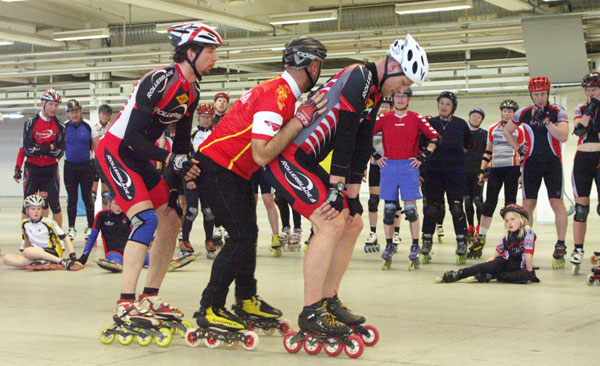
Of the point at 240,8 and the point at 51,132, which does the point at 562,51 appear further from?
the point at 51,132

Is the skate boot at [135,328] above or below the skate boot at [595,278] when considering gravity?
above

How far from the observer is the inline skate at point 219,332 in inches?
154

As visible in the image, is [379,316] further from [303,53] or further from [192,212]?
[192,212]

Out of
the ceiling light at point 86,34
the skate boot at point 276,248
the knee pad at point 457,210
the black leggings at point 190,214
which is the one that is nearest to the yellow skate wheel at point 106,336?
the black leggings at point 190,214

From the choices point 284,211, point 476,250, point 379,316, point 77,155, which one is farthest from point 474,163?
Result: point 379,316

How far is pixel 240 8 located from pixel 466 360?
15.5 meters

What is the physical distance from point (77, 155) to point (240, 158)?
7.13 metres

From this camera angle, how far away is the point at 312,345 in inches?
148

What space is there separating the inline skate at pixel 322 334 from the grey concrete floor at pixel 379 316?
58 millimetres

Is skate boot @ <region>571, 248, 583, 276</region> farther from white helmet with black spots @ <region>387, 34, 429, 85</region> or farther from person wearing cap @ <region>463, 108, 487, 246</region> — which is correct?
white helmet with black spots @ <region>387, 34, 429, 85</region>

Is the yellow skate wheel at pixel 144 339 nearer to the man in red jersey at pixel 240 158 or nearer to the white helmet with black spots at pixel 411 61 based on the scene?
the man in red jersey at pixel 240 158

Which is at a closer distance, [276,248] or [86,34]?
[276,248]

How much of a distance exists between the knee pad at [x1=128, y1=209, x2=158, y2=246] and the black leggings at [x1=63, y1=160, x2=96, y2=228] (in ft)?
21.8

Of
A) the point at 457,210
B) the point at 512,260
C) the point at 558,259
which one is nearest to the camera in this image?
the point at 512,260
